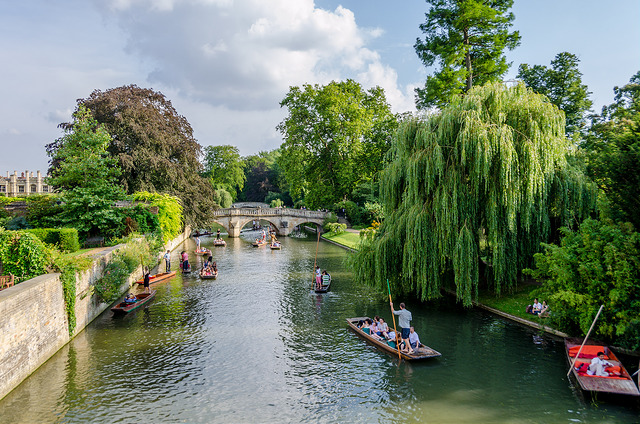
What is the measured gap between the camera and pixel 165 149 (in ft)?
109

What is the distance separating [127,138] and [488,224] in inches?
1048

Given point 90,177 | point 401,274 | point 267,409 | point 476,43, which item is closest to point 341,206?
point 476,43

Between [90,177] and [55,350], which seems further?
[90,177]

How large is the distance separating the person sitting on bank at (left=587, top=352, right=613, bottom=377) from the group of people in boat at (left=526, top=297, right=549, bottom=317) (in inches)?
162

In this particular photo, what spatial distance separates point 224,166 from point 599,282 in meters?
68.0

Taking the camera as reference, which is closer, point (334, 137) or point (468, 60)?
point (468, 60)

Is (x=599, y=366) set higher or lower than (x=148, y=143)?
lower

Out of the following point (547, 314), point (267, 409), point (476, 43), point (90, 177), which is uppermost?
point (476, 43)

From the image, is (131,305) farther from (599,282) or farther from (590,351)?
(599,282)

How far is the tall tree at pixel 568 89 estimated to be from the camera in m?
33.3

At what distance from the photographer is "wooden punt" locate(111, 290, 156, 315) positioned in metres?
16.7

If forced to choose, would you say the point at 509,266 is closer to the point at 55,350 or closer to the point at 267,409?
the point at 267,409

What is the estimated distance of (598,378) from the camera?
983cm

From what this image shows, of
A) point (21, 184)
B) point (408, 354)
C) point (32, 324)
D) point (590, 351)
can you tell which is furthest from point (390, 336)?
point (21, 184)
